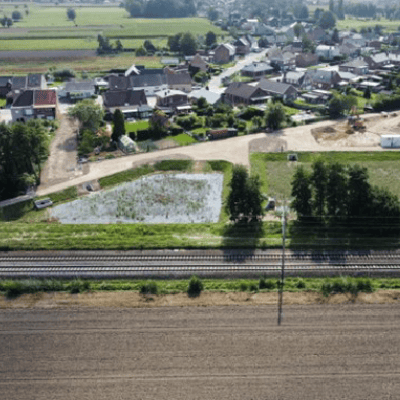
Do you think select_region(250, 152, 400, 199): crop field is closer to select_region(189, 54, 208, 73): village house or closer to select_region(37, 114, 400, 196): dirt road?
select_region(37, 114, 400, 196): dirt road

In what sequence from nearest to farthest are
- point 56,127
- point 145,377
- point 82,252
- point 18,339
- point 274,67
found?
point 145,377 → point 18,339 → point 82,252 → point 56,127 → point 274,67

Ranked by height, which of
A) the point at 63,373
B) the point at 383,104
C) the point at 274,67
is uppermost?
the point at 274,67

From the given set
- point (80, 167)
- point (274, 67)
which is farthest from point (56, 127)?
point (274, 67)

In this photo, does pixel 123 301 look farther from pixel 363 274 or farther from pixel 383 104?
pixel 383 104

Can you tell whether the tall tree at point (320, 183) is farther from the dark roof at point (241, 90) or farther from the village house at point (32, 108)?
the village house at point (32, 108)

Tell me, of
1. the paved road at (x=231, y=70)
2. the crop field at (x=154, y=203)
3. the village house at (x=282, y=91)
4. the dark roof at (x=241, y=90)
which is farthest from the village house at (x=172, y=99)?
the crop field at (x=154, y=203)

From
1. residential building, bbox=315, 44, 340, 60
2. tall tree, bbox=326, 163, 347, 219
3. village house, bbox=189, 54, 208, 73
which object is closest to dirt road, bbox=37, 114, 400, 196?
tall tree, bbox=326, 163, 347, 219
